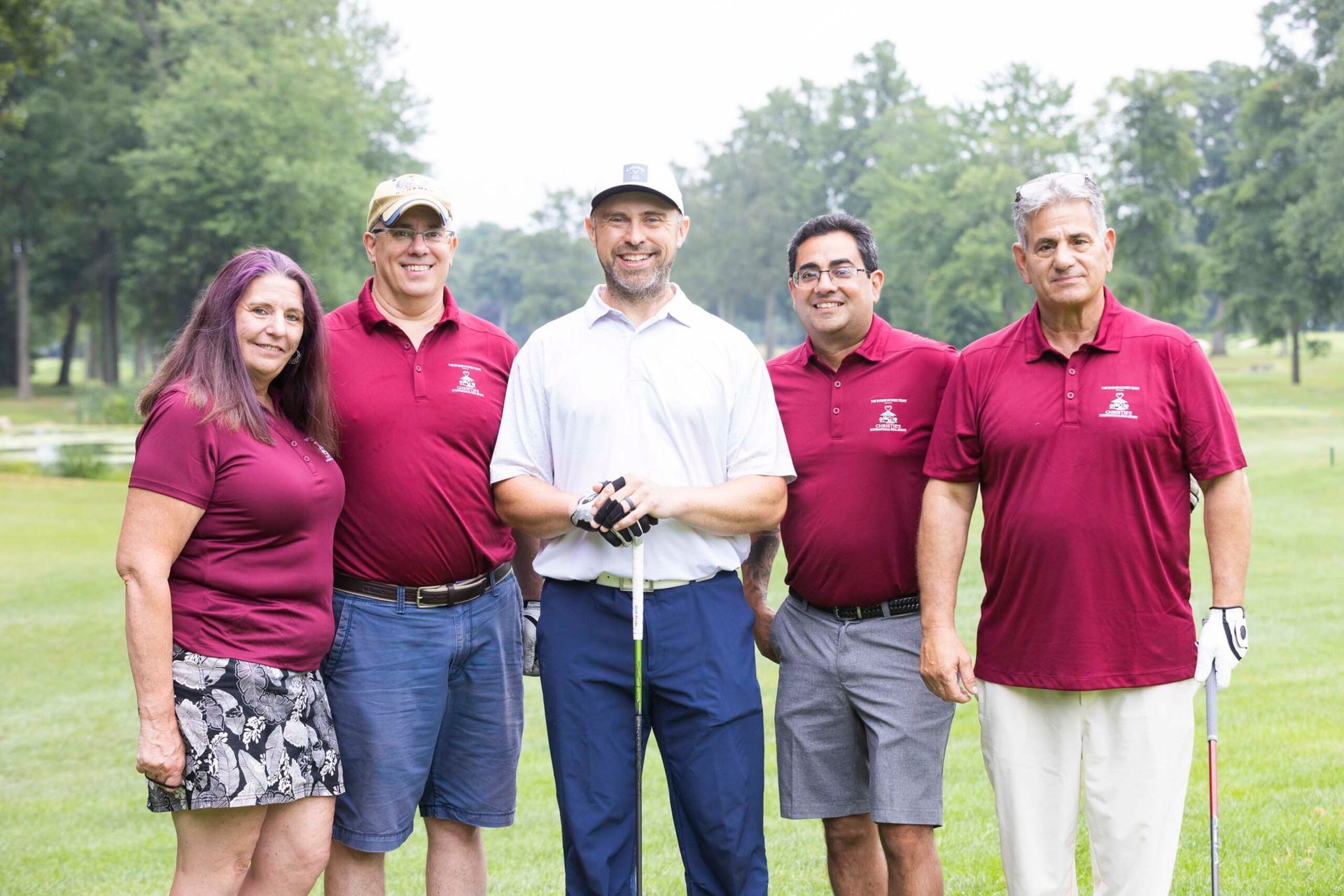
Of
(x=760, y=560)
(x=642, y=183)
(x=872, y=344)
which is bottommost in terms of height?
(x=760, y=560)

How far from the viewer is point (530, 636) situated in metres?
4.50

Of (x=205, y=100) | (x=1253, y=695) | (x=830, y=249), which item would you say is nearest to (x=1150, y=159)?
(x=205, y=100)

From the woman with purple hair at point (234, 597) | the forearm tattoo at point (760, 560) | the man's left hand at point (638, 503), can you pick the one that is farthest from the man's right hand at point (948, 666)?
the woman with purple hair at point (234, 597)

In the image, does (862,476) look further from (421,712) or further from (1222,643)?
(421,712)

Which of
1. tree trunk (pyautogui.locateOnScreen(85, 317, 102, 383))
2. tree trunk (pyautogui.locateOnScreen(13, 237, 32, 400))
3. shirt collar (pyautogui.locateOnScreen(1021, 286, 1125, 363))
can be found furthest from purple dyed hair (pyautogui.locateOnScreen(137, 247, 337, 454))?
tree trunk (pyautogui.locateOnScreen(85, 317, 102, 383))

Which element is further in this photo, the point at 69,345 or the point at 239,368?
the point at 69,345

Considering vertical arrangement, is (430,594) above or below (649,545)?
below

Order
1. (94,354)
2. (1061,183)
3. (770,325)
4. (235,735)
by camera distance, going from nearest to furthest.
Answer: (235,735) < (1061,183) < (94,354) < (770,325)

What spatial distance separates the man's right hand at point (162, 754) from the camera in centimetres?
342

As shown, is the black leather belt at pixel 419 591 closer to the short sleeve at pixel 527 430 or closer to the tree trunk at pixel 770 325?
the short sleeve at pixel 527 430

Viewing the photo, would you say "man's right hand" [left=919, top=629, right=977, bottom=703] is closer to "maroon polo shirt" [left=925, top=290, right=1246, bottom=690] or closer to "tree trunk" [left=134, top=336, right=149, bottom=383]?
"maroon polo shirt" [left=925, top=290, right=1246, bottom=690]

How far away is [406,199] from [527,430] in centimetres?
88

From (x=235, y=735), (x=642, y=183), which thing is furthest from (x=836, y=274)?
(x=235, y=735)

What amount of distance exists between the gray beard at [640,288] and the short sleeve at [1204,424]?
147 cm
